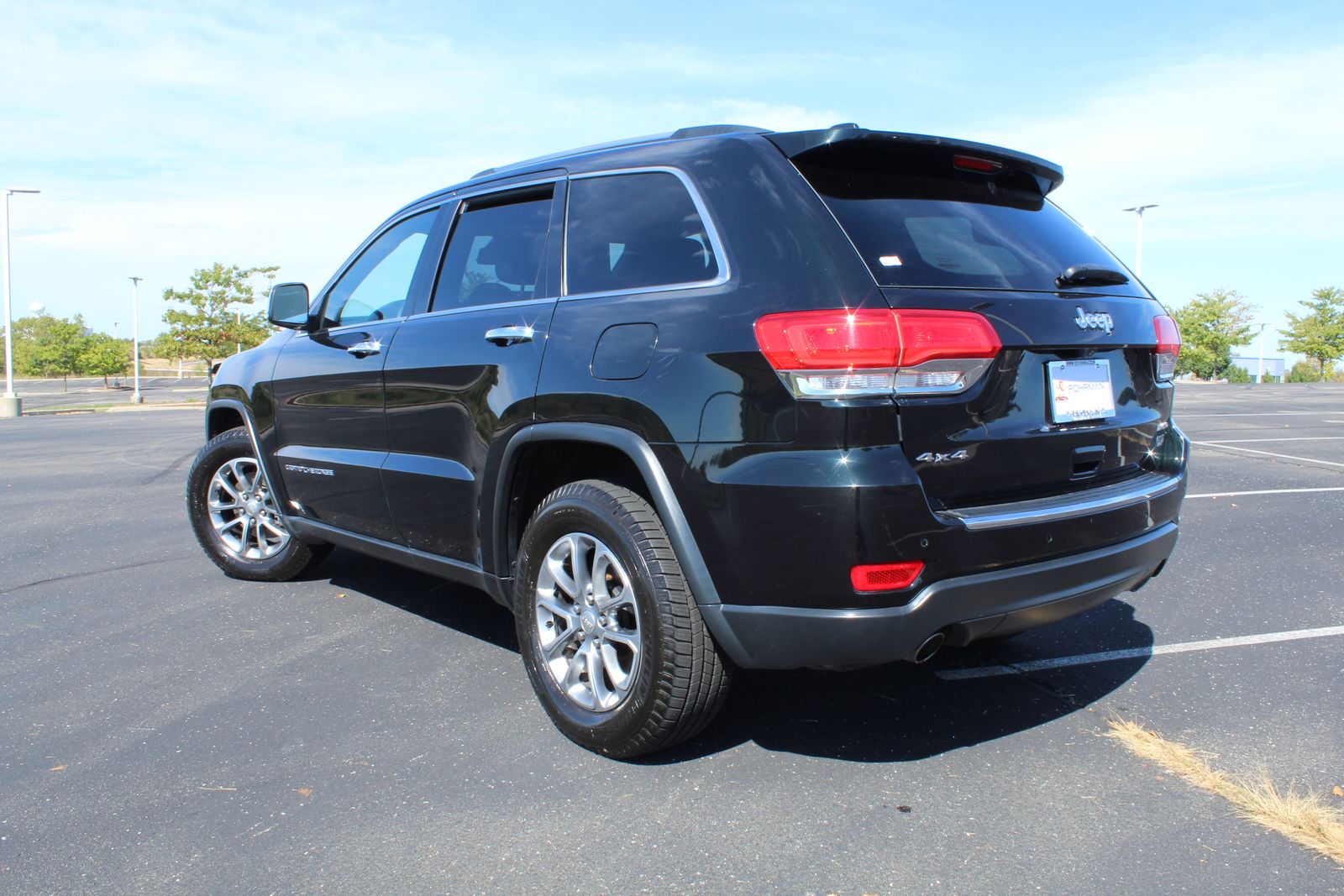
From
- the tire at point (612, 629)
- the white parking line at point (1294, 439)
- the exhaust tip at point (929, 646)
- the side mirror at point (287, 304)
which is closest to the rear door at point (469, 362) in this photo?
the tire at point (612, 629)

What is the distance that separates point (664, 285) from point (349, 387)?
1.86 meters

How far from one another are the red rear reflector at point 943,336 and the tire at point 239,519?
3752 mm

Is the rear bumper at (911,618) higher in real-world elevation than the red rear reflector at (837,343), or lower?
lower

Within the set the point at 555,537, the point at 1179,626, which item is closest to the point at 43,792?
the point at 555,537

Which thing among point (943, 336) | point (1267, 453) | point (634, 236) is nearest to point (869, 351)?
point (943, 336)

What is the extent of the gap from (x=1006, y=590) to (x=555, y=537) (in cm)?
138

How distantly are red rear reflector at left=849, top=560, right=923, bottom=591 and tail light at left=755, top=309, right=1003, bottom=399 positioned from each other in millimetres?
432

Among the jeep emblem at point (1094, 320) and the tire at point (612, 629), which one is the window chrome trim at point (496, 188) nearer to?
the tire at point (612, 629)

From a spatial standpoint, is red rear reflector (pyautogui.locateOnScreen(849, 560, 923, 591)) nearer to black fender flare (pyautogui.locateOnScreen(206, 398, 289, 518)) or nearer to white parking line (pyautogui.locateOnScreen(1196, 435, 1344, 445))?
black fender flare (pyautogui.locateOnScreen(206, 398, 289, 518))

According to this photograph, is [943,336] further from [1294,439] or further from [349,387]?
[1294,439]

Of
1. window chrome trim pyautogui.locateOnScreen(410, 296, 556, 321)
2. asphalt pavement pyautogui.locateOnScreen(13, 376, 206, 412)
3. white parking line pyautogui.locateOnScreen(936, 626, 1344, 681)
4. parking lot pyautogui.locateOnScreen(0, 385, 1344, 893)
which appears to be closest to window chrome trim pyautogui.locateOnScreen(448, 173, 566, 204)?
window chrome trim pyautogui.locateOnScreen(410, 296, 556, 321)

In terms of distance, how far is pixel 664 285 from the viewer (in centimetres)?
298

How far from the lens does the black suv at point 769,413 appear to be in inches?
100.0

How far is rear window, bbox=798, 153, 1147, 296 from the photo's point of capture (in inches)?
108
